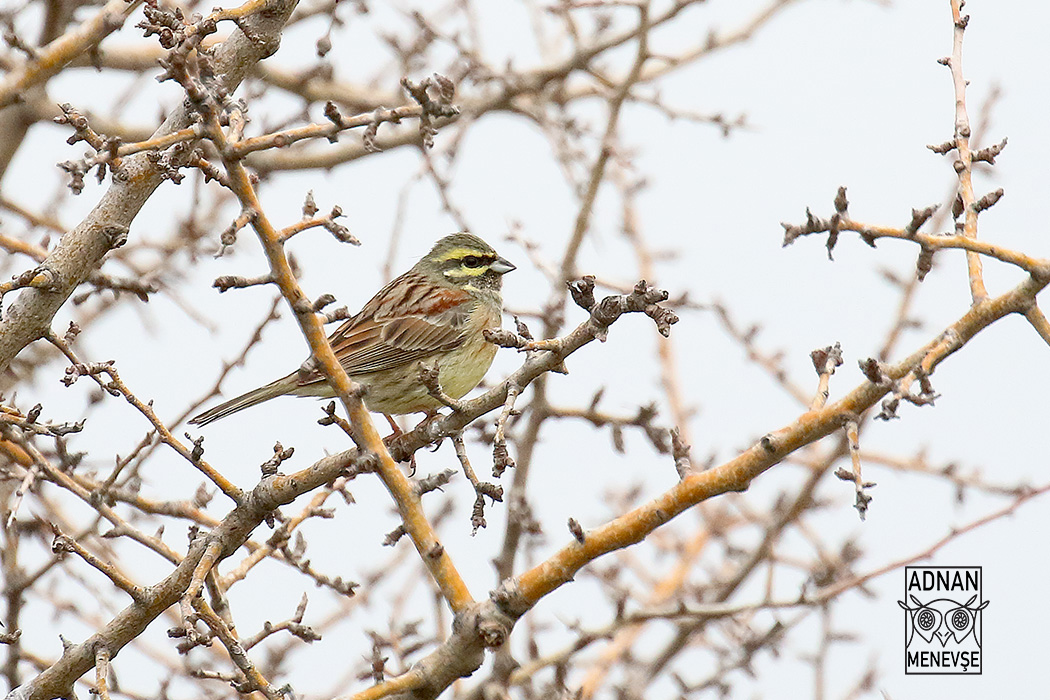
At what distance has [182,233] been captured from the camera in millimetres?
6180

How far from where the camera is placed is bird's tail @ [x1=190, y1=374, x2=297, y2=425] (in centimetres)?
586

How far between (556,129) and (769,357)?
1.68 metres

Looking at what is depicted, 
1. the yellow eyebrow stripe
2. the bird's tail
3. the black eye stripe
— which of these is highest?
the yellow eyebrow stripe

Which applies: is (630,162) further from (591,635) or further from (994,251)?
(994,251)

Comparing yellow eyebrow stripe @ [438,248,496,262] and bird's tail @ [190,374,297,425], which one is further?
yellow eyebrow stripe @ [438,248,496,262]

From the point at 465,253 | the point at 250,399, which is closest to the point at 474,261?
the point at 465,253

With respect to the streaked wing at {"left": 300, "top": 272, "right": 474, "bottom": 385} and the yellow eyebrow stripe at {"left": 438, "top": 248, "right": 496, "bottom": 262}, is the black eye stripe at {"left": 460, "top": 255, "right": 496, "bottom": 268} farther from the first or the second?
the streaked wing at {"left": 300, "top": 272, "right": 474, "bottom": 385}

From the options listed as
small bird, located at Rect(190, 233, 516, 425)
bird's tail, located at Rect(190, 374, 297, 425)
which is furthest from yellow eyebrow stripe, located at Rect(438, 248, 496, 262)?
Answer: bird's tail, located at Rect(190, 374, 297, 425)

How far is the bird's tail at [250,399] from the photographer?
19.2 ft

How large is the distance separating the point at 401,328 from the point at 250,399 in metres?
1.06

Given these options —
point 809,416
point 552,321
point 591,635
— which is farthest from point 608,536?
point 552,321

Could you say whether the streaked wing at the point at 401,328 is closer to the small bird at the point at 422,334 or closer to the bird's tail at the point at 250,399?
the small bird at the point at 422,334

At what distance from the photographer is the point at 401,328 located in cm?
675

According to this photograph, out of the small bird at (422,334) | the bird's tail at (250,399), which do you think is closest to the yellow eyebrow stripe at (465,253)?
the small bird at (422,334)
